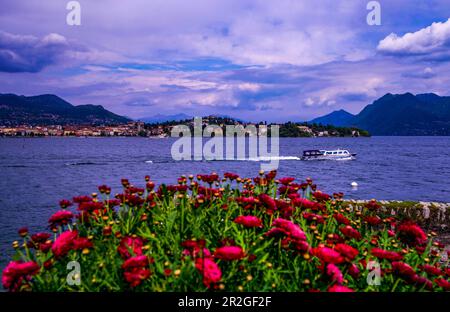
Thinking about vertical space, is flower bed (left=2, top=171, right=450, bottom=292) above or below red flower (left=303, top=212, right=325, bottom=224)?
below

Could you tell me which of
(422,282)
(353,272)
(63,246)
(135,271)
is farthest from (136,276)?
(422,282)

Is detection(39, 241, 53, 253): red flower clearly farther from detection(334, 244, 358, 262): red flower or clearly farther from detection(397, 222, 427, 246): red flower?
detection(397, 222, 427, 246): red flower

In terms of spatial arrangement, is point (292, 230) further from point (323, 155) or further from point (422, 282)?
point (323, 155)

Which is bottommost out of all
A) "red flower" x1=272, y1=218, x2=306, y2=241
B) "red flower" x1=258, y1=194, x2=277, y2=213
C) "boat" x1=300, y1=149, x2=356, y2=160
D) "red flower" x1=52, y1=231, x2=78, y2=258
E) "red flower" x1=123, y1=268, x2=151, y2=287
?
"boat" x1=300, y1=149, x2=356, y2=160

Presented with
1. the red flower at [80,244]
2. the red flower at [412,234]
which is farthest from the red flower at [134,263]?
the red flower at [412,234]

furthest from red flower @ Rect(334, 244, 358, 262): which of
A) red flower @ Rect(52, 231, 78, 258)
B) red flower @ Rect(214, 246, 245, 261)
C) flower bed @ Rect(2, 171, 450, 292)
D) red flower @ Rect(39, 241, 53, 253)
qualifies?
red flower @ Rect(39, 241, 53, 253)

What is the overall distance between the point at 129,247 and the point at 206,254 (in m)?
0.65

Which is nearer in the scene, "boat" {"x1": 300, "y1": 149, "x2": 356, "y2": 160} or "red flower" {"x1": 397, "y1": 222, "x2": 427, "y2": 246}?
"red flower" {"x1": 397, "y1": 222, "x2": 427, "y2": 246}

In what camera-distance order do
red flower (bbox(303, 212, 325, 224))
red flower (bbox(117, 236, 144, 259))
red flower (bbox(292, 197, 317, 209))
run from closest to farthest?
A: red flower (bbox(117, 236, 144, 259)) < red flower (bbox(303, 212, 325, 224)) < red flower (bbox(292, 197, 317, 209))

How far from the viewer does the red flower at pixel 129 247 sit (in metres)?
3.17

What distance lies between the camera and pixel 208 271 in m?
2.76

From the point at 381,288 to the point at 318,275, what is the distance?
1.85ft

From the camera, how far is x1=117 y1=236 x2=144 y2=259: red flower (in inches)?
125
